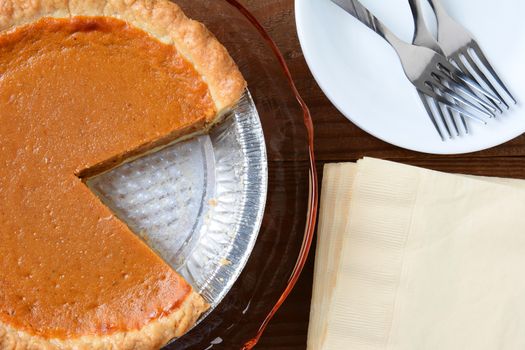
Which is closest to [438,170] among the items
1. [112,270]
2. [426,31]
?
[426,31]

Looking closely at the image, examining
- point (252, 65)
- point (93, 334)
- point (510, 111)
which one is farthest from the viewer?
point (510, 111)

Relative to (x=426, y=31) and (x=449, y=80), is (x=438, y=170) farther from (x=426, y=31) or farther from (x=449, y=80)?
(x=426, y=31)

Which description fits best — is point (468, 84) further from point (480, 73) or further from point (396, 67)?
point (396, 67)

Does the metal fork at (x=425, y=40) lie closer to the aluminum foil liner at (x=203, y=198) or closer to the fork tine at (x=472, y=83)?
the fork tine at (x=472, y=83)

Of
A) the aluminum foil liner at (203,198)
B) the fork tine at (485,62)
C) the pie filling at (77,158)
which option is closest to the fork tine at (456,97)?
the fork tine at (485,62)

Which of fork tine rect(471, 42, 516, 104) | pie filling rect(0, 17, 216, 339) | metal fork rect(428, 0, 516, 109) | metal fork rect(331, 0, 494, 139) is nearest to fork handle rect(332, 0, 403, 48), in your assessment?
metal fork rect(331, 0, 494, 139)

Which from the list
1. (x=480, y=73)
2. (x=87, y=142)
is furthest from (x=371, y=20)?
(x=87, y=142)
